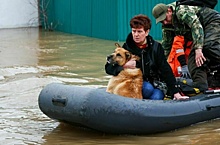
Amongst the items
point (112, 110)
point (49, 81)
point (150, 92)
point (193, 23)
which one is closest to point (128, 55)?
point (150, 92)

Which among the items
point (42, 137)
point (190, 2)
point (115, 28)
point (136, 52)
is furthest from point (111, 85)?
point (115, 28)

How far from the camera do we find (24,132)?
6934 mm

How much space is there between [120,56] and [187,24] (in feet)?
4.71

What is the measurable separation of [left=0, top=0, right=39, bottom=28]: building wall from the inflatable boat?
16296mm

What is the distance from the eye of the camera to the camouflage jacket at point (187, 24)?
7574mm

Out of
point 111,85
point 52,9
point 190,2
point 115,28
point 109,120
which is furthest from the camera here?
point 52,9

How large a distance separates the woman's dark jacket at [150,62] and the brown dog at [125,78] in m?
0.06

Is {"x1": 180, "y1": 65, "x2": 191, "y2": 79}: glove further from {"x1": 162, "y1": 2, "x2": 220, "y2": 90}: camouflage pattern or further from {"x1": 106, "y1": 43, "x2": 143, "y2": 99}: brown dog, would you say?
{"x1": 106, "y1": 43, "x2": 143, "y2": 99}: brown dog

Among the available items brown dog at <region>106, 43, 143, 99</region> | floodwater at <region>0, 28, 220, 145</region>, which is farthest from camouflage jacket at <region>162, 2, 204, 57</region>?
brown dog at <region>106, 43, 143, 99</region>

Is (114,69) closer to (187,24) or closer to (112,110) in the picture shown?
(112,110)

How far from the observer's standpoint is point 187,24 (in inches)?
303

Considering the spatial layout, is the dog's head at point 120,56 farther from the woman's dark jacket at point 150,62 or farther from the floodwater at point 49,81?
the floodwater at point 49,81

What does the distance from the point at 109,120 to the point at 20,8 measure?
56.4 ft

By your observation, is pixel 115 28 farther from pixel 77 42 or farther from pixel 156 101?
pixel 156 101
